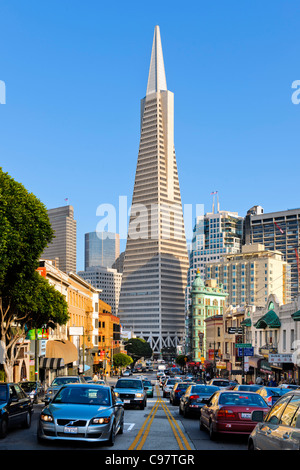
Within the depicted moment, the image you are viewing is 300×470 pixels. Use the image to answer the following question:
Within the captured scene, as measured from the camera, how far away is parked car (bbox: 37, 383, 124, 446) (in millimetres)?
14234

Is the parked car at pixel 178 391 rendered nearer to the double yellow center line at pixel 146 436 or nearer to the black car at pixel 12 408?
the double yellow center line at pixel 146 436

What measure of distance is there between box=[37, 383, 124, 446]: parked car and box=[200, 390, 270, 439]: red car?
309 cm

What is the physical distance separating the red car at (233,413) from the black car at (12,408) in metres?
5.81

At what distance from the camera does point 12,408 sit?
18734mm

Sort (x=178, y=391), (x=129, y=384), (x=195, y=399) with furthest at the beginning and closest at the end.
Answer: (x=178, y=391), (x=129, y=384), (x=195, y=399)

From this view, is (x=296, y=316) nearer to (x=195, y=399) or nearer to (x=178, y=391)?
(x=178, y=391)

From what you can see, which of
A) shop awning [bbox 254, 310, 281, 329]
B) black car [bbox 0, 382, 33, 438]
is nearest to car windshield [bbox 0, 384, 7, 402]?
black car [bbox 0, 382, 33, 438]

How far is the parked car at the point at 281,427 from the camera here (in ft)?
31.6

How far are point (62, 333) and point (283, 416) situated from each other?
63.6 metres

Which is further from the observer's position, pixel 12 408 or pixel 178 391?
pixel 178 391

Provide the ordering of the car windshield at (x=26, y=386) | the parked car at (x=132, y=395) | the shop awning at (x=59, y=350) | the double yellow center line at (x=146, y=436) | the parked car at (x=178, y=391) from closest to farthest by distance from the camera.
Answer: the double yellow center line at (x=146, y=436)
the parked car at (x=132, y=395)
the car windshield at (x=26, y=386)
the parked car at (x=178, y=391)
the shop awning at (x=59, y=350)

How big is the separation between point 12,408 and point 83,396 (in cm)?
368

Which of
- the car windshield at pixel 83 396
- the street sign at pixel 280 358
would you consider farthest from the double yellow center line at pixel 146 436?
the street sign at pixel 280 358

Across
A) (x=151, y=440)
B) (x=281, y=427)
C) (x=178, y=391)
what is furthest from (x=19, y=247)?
(x=281, y=427)
